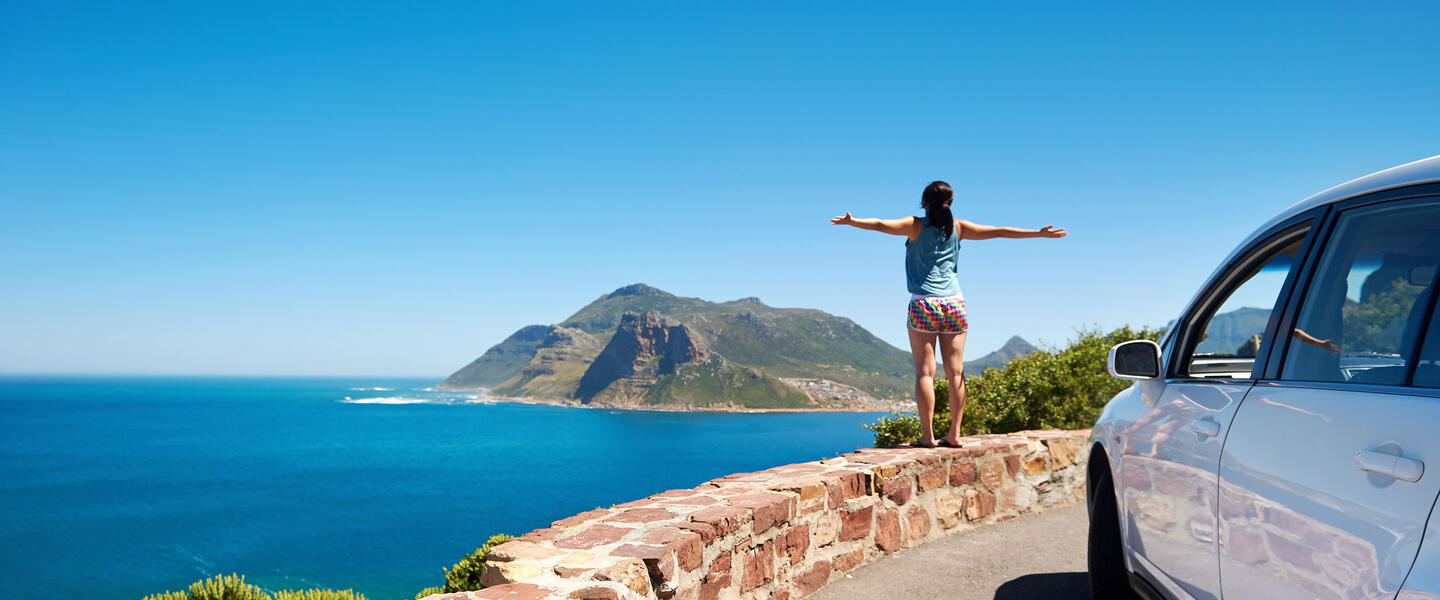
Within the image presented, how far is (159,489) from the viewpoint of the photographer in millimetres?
102000

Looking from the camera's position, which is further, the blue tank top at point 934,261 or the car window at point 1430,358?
the blue tank top at point 934,261

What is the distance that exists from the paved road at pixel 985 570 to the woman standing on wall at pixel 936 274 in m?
1.17

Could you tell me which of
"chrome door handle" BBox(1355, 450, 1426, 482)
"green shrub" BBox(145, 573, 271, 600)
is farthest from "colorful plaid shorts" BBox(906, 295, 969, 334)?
"green shrub" BBox(145, 573, 271, 600)

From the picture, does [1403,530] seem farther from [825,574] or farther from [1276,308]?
[825,574]

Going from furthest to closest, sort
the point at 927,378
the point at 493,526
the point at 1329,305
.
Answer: the point at 493,526 < the point at 927,378 < the point at 1329,305

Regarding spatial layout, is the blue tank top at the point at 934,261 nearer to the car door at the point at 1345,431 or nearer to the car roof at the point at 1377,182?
the car roof at the point at 1377,182

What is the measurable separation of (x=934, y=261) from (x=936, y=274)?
0.10 metres

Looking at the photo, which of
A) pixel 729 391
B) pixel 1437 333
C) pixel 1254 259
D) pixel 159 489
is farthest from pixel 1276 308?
pixel 729 391

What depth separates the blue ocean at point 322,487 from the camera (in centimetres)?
6781

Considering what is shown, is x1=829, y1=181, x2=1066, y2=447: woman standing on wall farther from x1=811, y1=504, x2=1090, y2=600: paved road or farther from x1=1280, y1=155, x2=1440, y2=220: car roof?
x1=1280, y1=155, x2=1440, y2=220: car roof

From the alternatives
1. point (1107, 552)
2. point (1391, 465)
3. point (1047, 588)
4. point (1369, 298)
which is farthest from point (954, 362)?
point (1391, 465)

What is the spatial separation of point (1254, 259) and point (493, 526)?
84.1m

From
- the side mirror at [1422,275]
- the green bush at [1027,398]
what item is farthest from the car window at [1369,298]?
the green bush at [1027,398]

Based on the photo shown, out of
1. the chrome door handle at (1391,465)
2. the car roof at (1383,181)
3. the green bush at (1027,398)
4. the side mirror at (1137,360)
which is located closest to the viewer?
the chrome door handle at (1391,465)
